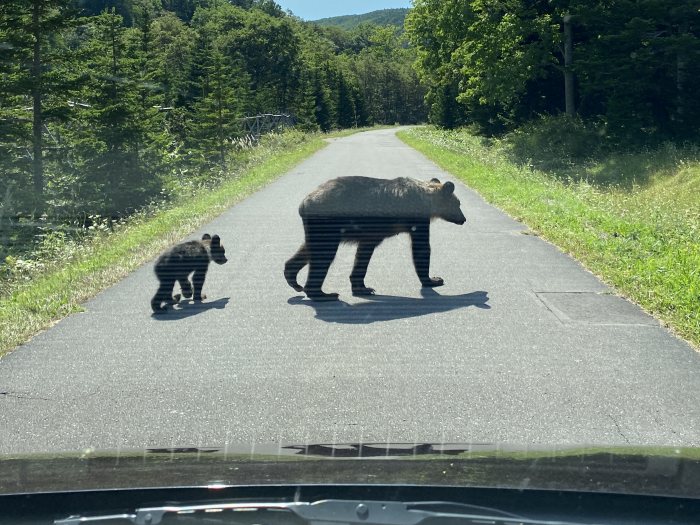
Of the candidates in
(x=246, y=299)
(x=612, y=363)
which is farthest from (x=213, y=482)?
(x=246, y=299)

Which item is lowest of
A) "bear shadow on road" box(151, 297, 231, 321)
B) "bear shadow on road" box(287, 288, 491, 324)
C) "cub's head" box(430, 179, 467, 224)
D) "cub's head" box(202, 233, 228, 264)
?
"bear shadow on road" box(287, 288, 491, 324)

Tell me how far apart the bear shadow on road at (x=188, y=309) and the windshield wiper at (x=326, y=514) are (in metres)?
5.69

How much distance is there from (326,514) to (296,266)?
6.48 metres

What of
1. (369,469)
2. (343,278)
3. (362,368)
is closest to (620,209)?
(343,278)

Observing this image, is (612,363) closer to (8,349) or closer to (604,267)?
(604,267)

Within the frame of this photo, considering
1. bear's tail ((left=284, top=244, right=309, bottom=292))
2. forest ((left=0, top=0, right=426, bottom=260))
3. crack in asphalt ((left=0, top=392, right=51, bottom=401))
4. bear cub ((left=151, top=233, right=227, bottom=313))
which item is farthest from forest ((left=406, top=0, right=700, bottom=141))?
crack in asphalt ((left=0, top=392, right=51, bottom=401))

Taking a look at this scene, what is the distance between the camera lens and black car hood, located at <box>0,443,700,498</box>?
109 inches

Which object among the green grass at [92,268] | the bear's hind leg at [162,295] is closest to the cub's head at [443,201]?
the bear's hind leg at [162,295]

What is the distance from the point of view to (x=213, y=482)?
9.11 ft

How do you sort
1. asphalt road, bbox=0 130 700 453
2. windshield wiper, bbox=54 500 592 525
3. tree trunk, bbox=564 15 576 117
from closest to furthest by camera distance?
windshield wiper, bbox=54 500 592 525, asphalt road, bbox=0 130 700 453, tree trunk, bbox=564 15 576 117

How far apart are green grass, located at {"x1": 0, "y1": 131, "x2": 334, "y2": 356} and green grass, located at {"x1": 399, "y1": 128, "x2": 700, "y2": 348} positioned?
5.22 meters

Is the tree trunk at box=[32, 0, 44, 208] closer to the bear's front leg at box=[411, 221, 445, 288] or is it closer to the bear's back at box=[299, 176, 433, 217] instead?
the bear's back at box=[299, 176, 433, 217]

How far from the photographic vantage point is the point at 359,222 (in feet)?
28.8

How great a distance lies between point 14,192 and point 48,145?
368 centimetres
